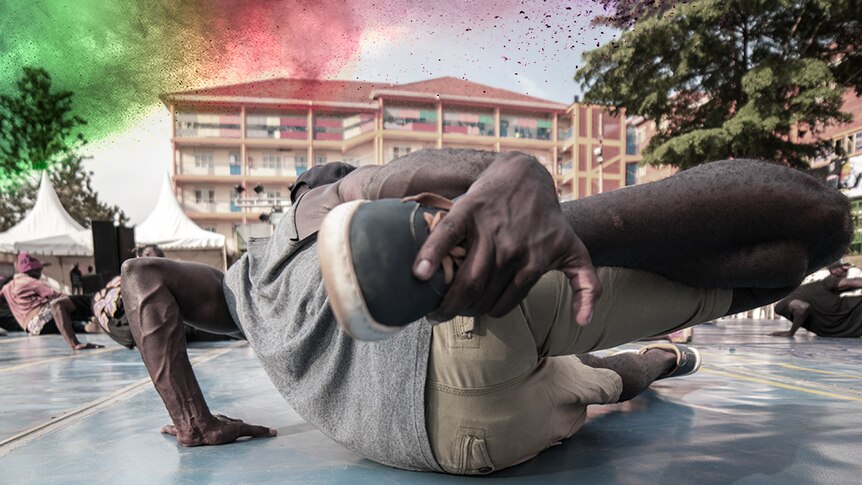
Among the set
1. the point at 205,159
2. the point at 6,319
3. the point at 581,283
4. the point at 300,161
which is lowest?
the point at 6,319

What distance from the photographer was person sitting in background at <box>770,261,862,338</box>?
5152mm

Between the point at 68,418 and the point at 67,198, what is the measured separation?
28.0 meters

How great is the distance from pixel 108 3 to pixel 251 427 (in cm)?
371

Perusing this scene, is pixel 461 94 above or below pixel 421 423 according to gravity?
above

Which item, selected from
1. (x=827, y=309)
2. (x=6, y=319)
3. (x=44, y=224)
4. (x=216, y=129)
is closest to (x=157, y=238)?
(x=44, y=224)

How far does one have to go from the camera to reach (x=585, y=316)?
2.16ft

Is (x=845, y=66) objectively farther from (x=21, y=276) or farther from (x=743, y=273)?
(x=21, y=276)

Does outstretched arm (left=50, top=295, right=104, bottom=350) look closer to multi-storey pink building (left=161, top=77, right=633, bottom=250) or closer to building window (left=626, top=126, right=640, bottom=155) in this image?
multi-storey pink building (left=161, top=77, right=633, bottom=250)

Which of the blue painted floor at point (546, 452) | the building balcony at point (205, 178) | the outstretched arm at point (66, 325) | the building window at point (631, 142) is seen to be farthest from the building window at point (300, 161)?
the blue painted floor at point (546, 452)

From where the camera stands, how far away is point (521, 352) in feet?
3.19

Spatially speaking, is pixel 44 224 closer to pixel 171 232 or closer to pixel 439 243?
pixel 171 232

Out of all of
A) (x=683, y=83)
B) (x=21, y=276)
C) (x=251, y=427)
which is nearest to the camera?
(x=251, y=427)

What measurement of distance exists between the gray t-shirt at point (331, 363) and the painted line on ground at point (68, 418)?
2.24 ft

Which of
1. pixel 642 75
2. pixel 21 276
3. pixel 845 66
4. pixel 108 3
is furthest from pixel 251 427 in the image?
pixel 845 66
